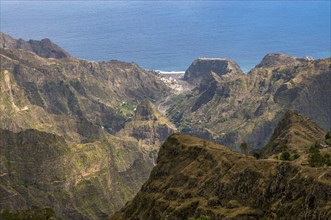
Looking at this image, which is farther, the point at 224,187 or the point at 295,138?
the point at 295,138

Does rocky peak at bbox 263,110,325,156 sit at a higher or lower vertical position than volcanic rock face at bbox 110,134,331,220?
higher

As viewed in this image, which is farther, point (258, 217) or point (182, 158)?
point (182, 158)

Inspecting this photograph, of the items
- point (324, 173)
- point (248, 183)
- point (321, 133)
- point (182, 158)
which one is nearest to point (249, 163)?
point (248, 183)

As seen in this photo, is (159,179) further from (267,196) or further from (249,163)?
(267,196)

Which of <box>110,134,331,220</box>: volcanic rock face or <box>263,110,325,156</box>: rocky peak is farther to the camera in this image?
<box>263,110,325,156</box>: rocky peak

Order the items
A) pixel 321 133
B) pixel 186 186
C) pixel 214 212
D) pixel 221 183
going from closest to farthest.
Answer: pixel 214 212, pixel 221 183, pixel 186 186, pixel 321 133

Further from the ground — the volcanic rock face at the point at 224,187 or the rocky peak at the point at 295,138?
the rocky peak at the point at 295,138

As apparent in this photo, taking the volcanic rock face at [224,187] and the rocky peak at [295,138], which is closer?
the volcanic rock face at [224,187]

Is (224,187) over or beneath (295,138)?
beneath
